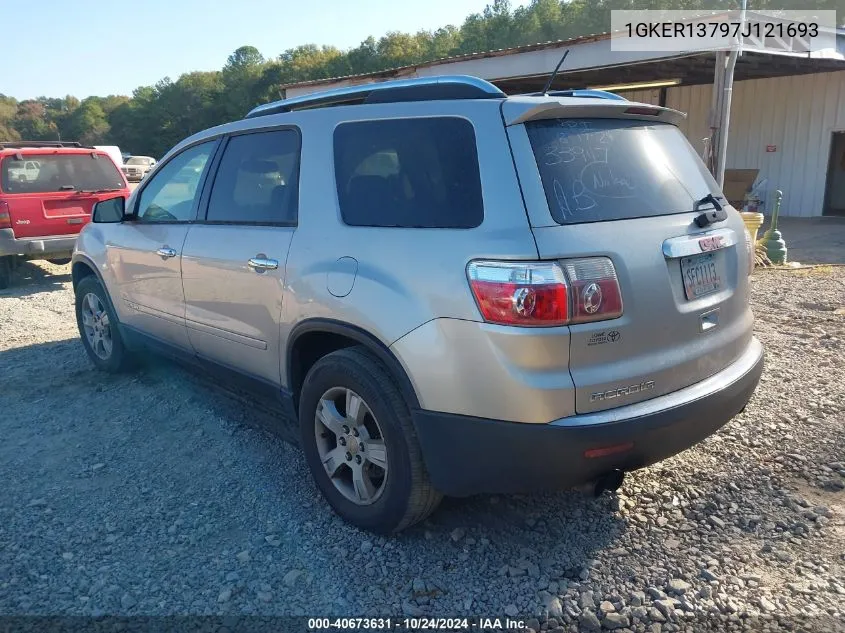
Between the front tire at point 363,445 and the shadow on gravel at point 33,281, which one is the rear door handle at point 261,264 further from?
the shadow on gravel at point 33,281

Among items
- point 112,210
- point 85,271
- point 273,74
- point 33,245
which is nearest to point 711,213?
point 112,210

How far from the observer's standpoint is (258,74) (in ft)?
258

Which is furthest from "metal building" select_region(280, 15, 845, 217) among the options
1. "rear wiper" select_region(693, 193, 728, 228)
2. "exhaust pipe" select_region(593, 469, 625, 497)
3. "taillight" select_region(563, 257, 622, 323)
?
"exhaust pipe" select_region(593, 469, 625, 497)

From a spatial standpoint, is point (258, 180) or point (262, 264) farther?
point (258, 180)

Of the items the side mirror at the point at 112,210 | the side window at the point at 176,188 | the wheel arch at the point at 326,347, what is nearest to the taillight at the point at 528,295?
the wheel arch at the point at 326,347

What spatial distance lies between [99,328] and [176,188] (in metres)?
1.68

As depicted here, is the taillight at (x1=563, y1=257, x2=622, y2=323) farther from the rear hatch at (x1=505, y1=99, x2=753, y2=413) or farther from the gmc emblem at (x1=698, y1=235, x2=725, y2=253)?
the gmc emblem at (x1=698, y1=235, x2=725, y2=253)

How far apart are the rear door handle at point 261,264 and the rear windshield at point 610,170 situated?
143 centimetres

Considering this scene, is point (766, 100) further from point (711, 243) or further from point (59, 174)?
point (711, 243)

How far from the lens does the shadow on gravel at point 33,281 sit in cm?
912

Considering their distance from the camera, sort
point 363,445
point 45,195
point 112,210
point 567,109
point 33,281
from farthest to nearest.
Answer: point 33,281
point 45,195
point 112,210
point 363,445
point 567,109

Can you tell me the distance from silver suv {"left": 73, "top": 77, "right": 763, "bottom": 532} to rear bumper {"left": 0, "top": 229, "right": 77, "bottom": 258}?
6713mm

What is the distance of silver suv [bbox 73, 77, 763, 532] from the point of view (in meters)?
2.45

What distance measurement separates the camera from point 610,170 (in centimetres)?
277
